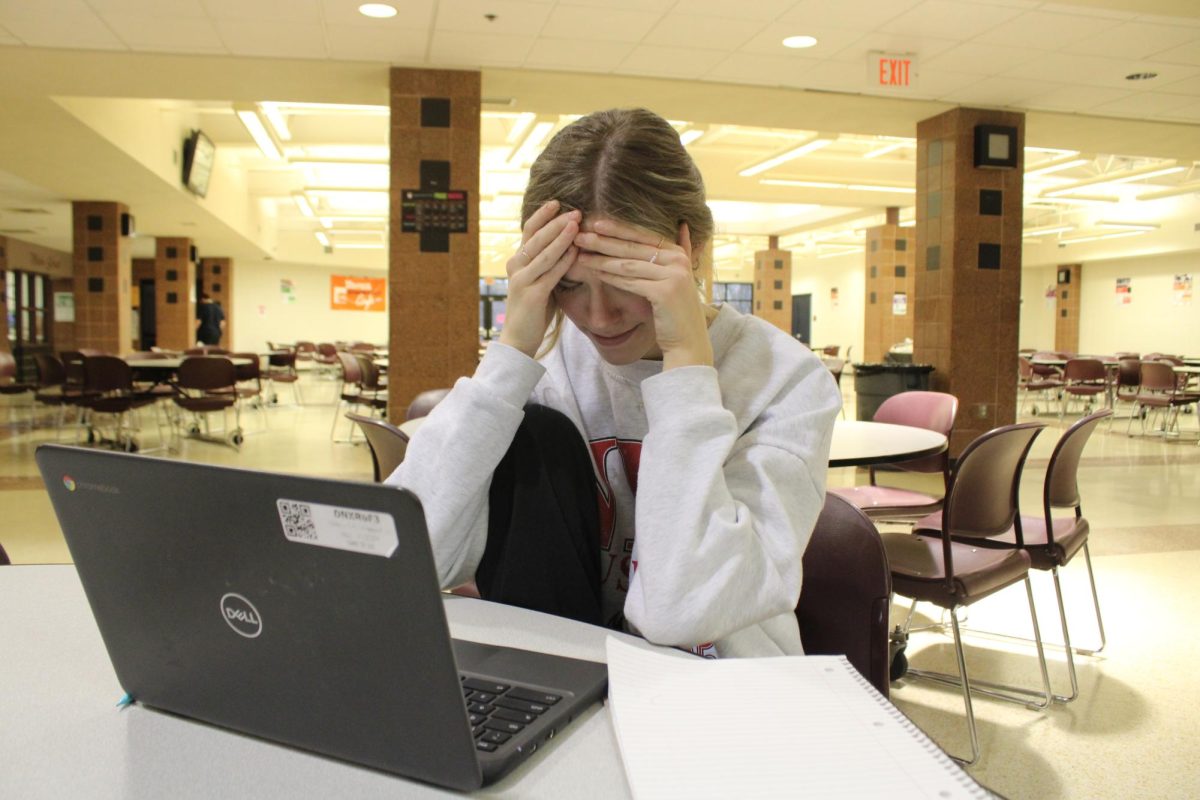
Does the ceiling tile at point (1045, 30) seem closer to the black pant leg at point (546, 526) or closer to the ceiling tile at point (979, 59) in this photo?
the ceiling tile at point (979, 59)

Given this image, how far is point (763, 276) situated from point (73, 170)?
37.2 feet

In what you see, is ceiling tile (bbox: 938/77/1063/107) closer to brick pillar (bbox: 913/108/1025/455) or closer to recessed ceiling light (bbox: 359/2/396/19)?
brick pillar (bbox: 913/108/1025/455)

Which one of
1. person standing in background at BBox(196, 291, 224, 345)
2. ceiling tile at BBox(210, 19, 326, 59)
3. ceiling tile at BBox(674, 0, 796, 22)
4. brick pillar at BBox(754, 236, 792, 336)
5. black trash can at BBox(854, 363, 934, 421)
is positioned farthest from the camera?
brick pillar at BBox(754, 236, 792, 336)

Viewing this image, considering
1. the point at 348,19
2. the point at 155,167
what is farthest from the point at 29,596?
the point at 155,167

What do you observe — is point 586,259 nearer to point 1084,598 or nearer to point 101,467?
point 101,467

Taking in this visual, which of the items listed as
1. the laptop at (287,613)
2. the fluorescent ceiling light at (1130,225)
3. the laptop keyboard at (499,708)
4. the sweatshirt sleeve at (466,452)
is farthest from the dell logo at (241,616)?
the fluorescent ceiling light at (1130,225)

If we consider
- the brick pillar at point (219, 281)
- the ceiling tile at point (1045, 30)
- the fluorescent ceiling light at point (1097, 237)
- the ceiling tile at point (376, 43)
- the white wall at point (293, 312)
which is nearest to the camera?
the ceiling tile at point (1045, 30)

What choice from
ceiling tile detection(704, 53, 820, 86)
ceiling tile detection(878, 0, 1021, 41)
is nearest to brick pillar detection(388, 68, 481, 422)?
ceiling tile detection(704, 53, 820, 86)

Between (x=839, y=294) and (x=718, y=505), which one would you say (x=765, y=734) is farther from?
(x=839, y=294)

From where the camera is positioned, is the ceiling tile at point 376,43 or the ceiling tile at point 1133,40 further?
the ceiling tile at point 376,43

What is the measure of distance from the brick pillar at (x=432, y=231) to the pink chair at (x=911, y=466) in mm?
3208

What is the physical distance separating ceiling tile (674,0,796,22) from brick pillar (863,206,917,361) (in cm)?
876

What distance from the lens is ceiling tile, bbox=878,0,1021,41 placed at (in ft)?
15.0

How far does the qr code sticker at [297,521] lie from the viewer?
514 mm
